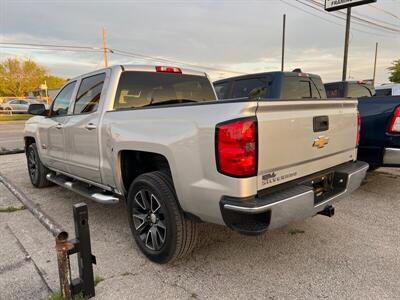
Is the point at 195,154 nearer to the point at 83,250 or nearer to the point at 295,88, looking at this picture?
the point at 83,250

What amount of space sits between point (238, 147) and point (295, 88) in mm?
4234

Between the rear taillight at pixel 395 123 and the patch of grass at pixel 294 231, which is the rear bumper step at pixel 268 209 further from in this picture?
the rear taillight at pixel 395 123

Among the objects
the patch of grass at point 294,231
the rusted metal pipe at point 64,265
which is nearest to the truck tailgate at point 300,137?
the patch of grass at point 294,231

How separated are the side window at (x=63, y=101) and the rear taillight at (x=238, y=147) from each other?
10.3 feet

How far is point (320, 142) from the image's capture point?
293 centimetres

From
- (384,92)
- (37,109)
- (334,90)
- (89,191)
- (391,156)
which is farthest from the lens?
(384,92)

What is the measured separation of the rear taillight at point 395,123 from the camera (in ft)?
14.9

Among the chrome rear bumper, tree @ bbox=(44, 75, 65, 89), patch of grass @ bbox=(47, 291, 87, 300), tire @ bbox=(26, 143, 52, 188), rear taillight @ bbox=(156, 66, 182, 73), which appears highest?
tree @ bbox=(44, 75, 65, 89)

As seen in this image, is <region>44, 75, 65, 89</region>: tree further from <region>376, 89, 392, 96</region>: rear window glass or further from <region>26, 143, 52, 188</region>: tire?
<region>376, 89, 392, 96</region>: rear window glass

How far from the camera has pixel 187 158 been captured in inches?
102

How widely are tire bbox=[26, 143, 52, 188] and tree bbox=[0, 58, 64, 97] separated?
59.0 meters

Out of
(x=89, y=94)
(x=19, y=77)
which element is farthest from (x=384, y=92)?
(x=19, y=77)

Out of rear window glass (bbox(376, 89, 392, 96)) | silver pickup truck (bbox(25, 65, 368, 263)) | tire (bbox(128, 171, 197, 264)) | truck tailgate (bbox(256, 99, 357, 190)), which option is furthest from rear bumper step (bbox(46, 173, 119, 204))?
rear window glass (bbox(376, 89, 392, 96))

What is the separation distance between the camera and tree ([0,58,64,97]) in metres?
55.8
